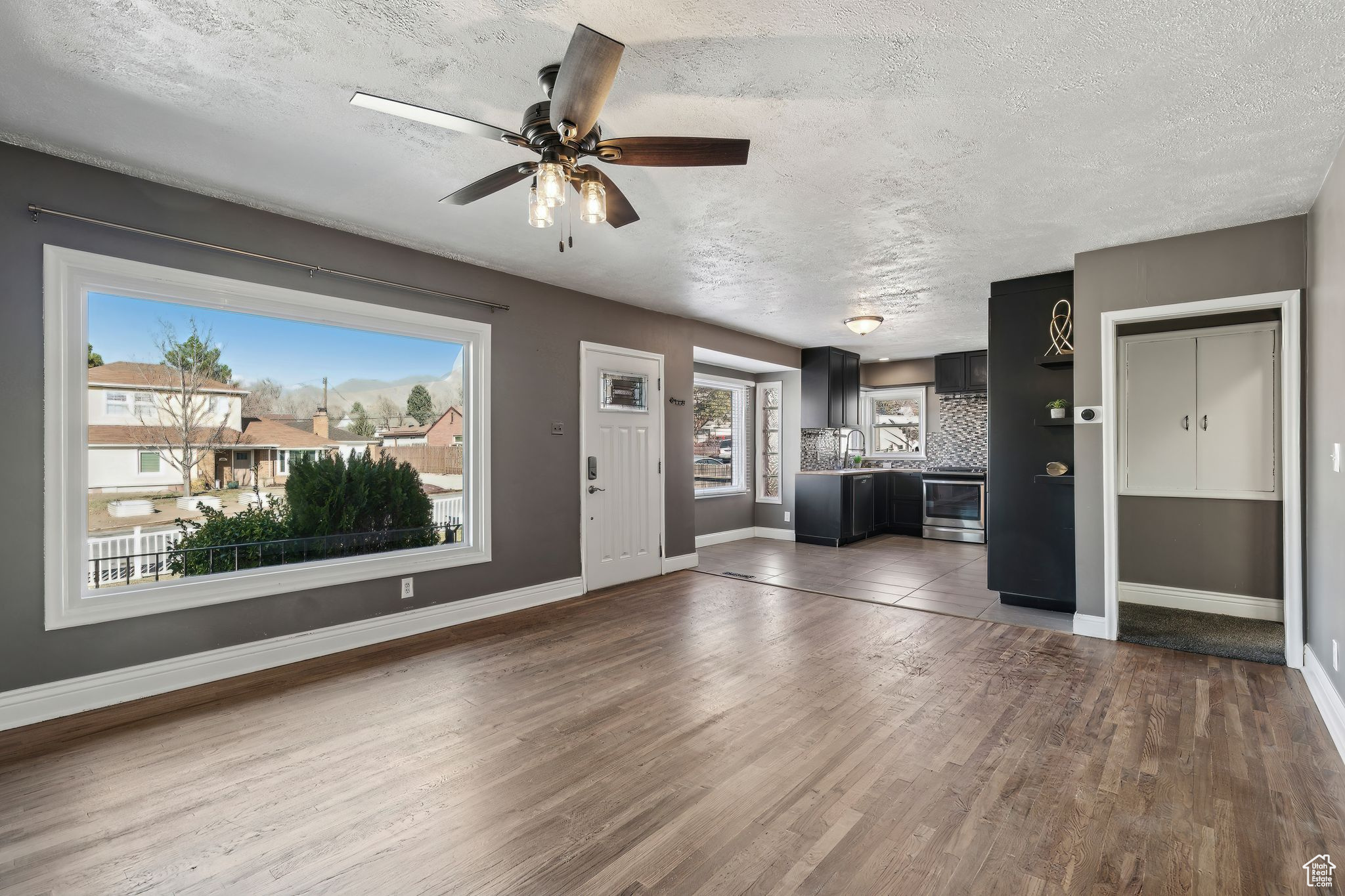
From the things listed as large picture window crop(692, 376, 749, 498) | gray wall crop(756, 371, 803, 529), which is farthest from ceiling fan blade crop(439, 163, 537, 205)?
gray wall crop(756, 371, 803, 529)

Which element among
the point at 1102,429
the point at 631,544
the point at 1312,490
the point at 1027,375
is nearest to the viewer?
the point at 1312,490

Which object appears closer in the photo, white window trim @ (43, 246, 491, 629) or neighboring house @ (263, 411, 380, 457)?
white window trim @ (43, 246, 491, 629)

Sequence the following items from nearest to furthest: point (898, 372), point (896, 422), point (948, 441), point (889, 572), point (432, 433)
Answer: point (432, 433), point (889, 572), point (948, 441), point (898, 372), point (896, 422)

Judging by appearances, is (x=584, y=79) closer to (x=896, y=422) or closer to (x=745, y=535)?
(x=745, y=535)

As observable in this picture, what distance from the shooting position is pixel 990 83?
7.22ft

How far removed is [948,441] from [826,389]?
7.80 ft

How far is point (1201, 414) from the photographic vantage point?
462cm

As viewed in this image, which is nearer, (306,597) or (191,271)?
(191,271)

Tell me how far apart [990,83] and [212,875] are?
141 inches

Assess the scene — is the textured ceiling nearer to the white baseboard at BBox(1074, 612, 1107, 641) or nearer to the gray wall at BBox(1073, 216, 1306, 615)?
the gray wall at BBox(1073, 216, 1306, 615)

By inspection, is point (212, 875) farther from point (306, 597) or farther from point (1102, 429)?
point (1102, 429)

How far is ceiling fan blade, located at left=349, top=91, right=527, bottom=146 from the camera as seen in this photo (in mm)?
1838

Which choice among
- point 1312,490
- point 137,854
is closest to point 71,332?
point 137,854

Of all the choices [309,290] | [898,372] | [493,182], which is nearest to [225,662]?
[309,290]
